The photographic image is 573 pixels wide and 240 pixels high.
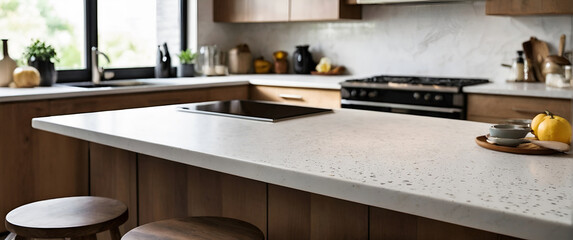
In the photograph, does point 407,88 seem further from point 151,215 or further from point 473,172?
point 473,172

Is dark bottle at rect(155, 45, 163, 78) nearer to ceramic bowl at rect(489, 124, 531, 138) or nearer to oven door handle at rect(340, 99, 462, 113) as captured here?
oven door handle at rect(340, 99, 462, 113)

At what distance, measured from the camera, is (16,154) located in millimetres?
3289

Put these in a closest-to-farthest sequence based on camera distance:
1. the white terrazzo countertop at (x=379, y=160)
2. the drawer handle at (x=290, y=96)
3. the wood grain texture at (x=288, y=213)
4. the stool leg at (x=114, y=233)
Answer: the white terrazzo countertop at (x=379, y=160), the wood grain texture at (x=288, y=213), the stool leg at (x=114, y=233), the drawer handle at (x=290, y=96)

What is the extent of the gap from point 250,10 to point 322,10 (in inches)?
29.0

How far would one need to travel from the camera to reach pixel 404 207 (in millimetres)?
1292

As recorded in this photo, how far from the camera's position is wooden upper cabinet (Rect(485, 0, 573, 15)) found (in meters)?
3.65

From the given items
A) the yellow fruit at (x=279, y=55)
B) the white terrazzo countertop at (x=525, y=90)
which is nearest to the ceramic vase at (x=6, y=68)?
the yellow fruit at (x=279, y=55)

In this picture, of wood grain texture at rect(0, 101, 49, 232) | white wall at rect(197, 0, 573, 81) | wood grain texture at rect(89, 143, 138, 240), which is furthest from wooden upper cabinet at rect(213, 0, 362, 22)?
wood grain texture at rect(89, 143, 138, 240)

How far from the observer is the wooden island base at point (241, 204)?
1.67 metres

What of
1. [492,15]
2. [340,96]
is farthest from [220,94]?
[492,15]

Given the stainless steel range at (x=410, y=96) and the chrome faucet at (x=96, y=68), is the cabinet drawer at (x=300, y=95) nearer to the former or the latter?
the stainless steel range at (x=410, y=96)

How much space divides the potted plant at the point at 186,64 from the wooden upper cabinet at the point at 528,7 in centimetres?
239

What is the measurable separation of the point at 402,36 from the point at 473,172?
333 centimetres

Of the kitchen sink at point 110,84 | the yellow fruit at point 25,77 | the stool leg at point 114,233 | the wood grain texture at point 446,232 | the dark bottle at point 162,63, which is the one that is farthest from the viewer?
the dark bottle at point 162,63
